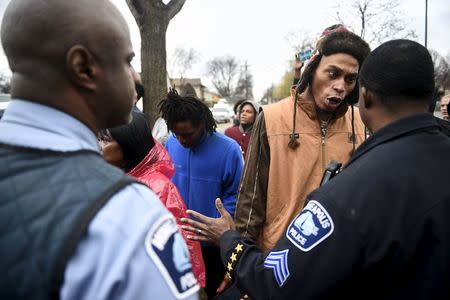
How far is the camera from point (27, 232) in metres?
0.71

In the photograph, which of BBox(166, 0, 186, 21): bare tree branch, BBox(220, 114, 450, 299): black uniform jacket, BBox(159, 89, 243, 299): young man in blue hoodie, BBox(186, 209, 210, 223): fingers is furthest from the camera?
BBox(166, 0, 186, 21): bare tree branch

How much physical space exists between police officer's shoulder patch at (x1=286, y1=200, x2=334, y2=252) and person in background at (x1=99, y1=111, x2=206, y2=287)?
2.95 ft

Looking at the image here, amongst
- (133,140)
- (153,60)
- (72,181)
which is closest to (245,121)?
(153,60)

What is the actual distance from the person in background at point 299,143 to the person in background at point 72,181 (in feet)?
4.57

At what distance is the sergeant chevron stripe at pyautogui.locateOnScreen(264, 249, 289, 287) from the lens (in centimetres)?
126

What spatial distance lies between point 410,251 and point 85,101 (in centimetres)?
101

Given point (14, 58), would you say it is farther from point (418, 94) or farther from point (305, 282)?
point (418, 94)

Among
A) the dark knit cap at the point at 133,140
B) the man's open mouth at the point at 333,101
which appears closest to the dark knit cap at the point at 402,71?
the man's open mouth at the point at 333,101

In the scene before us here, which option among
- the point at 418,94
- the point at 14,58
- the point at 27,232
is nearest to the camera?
the point at 27,232

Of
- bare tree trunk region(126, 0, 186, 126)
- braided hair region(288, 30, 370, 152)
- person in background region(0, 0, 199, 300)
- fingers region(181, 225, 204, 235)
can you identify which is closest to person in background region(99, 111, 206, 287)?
fingers region(181, 225, 204, 235)

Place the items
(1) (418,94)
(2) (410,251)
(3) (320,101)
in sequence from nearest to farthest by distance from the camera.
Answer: (2) (410,251) < (1) (418,94) < (3) (320,101)

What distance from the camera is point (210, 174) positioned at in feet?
10.3

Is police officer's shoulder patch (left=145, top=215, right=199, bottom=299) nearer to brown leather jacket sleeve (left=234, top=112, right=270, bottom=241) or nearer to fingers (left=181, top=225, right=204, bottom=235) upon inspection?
fingers (left=181, top=225, right=204, bottom=235)

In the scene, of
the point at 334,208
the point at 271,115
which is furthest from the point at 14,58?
the point at 271,115
